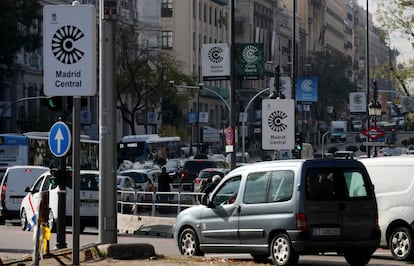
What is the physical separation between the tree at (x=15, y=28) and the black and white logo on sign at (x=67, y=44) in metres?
52.0

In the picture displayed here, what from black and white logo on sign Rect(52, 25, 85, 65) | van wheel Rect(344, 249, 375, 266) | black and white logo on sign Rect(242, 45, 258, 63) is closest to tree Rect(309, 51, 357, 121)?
black and white logo on sign Rect(242, 45, 258, 63)

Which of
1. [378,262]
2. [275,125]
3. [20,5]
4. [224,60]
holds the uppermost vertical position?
[20,5]

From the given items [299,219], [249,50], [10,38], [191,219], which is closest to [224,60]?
[249,50]

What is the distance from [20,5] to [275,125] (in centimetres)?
4416

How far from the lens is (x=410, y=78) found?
40.8 metres

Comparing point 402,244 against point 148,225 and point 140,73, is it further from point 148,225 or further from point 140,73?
point 140,73

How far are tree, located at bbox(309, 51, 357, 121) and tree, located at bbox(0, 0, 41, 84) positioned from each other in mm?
68475

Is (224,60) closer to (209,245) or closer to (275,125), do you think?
(275,125)

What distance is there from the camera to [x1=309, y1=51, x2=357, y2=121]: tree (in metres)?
134

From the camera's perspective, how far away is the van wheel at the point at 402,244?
65.3ft

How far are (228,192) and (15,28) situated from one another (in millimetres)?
49895

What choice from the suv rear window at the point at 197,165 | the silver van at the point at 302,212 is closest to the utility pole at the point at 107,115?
the silver van at the point at 302,212

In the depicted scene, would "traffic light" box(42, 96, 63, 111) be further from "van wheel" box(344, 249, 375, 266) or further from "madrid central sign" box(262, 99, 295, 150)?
"madrid central sign" box(262, 99, 295, 150)

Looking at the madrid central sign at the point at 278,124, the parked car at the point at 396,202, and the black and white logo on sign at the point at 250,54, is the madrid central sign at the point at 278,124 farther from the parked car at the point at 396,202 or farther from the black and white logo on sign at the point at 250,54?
the black and white logo on sign at the point at 250,54
